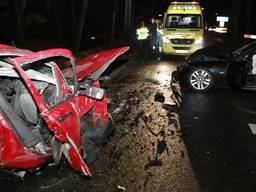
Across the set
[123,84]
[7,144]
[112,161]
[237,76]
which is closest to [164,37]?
[123,84]

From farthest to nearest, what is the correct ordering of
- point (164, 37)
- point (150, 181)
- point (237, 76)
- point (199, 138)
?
point (164, 37), point (237, 76), point (199, 138), point (150, 181)

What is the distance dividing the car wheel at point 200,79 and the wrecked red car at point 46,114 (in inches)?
174

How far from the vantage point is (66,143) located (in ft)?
12.0

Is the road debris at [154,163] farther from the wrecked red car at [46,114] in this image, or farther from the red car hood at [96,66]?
the red car hood at [96,66]

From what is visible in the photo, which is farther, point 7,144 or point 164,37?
point 164,37

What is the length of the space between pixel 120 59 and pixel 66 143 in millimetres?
12700

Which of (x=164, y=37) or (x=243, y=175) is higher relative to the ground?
(x=164, y=37)

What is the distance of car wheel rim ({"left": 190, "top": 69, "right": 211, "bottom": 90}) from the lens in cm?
879

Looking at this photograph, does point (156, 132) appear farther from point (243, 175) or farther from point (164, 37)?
point (164, 37)

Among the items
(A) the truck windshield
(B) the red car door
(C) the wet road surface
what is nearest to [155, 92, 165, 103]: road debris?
(C) the wet road surface

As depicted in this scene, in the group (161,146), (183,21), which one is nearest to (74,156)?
(161,146)

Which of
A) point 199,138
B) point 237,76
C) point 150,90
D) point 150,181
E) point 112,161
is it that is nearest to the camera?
point 150,181

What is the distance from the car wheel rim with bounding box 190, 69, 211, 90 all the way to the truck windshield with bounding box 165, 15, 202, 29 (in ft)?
Result: 22.4

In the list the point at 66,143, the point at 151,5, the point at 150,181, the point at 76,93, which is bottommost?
the point at 150,181
